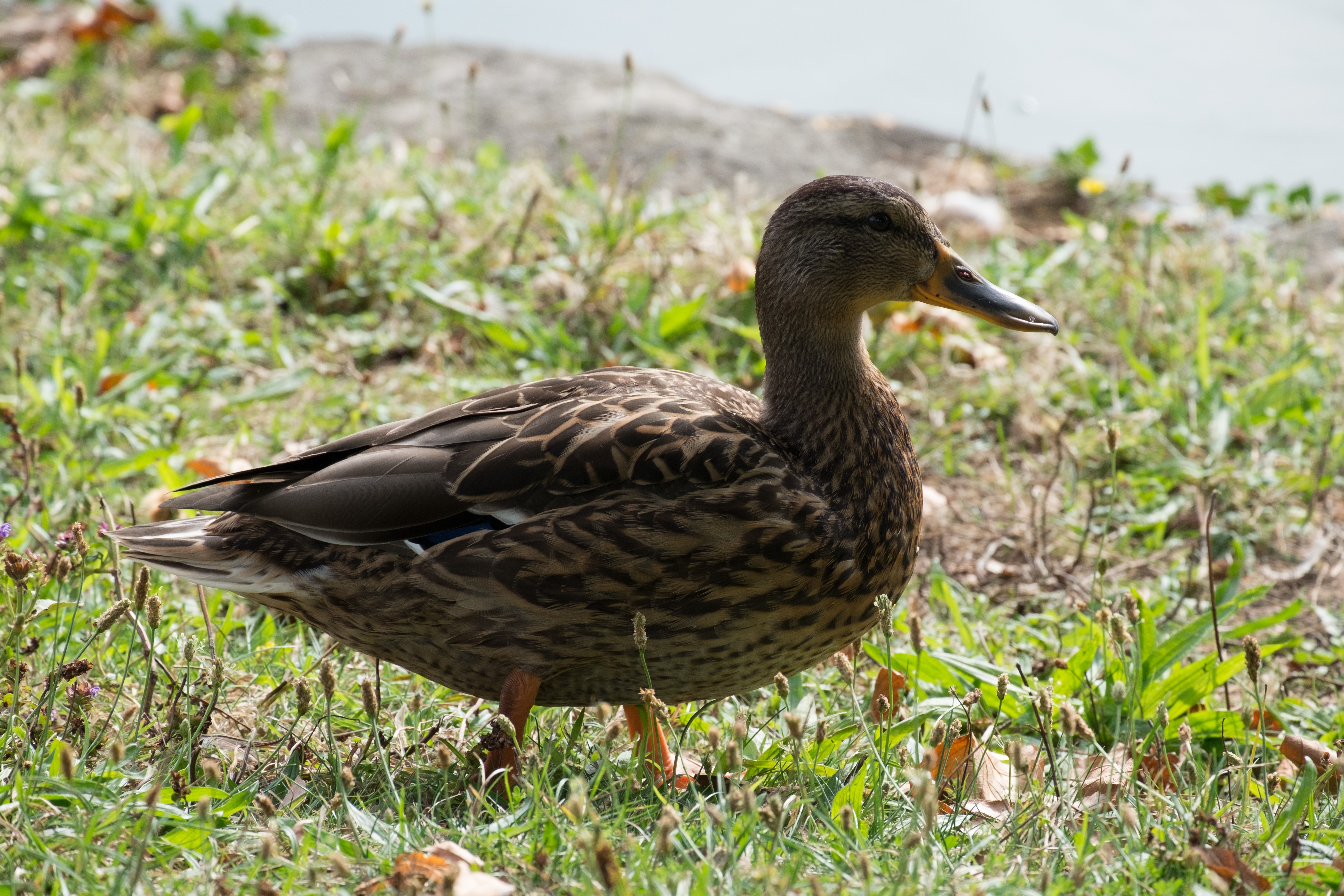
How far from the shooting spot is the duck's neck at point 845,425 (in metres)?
2.55

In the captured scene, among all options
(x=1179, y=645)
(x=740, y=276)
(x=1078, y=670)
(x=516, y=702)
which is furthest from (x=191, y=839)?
(x=740, y=276)

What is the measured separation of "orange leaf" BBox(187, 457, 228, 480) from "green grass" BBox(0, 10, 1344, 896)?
0.02 m

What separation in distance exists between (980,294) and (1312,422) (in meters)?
1.79

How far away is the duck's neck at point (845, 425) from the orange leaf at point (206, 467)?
1.61 meters

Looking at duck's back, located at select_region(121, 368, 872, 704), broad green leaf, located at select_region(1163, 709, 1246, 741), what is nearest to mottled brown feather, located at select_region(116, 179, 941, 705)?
duck's back, located at select_region(121, 368, 872, 704)

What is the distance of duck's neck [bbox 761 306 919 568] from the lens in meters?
2.55

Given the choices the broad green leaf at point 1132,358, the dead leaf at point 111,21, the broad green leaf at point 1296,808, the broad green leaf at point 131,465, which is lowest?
the broad green leaf at point 131,465

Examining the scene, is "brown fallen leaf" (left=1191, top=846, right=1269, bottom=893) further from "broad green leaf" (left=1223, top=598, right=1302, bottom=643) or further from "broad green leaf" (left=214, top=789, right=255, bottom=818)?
"broad green leaf" (left=214, top=789, right=255, bottom=818)

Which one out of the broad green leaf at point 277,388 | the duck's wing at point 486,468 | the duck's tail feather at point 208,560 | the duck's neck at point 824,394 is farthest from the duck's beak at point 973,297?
the broad green leaf at point 277,388

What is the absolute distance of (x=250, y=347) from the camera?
4297 mm

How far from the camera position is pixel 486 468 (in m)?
2.44

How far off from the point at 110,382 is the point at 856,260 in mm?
2455

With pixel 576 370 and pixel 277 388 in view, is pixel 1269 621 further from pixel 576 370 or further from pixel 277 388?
pixel 277 388

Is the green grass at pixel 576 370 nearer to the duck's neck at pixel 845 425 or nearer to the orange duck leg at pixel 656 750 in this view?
the orange duck leg at pixel 656 750
